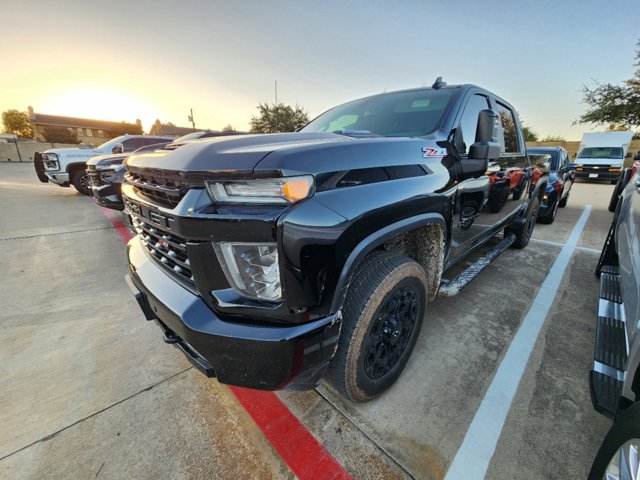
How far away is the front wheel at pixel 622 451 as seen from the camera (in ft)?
3.31

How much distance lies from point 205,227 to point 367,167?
805 mm

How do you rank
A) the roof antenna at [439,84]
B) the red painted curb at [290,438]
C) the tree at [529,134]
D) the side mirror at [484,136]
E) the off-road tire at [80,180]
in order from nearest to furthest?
1. the red painted curb at [290,438]
2. the side mirror at [484,136]
3. the roof antenna at [439,84]
4. the off-road tire at [80,180]
5. the tree at [529,134]

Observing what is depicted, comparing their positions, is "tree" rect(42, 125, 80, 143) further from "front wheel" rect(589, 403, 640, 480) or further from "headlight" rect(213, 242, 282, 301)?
"front wheel" rect(589, 403, 640, 480)

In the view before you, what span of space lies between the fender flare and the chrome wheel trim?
109 centimetres

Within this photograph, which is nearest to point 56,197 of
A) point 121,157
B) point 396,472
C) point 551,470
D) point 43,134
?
point 121,157

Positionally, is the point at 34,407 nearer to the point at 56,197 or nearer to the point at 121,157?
the point at 121,157

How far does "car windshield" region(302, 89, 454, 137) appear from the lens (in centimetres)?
225

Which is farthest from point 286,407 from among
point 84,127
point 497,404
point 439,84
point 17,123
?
point 17,123

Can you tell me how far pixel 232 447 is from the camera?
1.64m

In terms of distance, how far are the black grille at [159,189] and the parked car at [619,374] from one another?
6.25 ft

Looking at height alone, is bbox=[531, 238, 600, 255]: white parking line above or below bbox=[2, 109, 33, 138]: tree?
below

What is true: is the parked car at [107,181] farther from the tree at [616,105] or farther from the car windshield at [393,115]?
the tree at [616,105]

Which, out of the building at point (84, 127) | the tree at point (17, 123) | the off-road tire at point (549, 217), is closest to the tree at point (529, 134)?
the off-road tire at point (549, 217)

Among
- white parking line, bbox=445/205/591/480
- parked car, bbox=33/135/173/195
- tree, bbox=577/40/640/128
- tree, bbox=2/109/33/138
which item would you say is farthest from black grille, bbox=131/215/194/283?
tree, bbox=2/109/33/138
